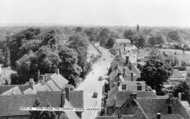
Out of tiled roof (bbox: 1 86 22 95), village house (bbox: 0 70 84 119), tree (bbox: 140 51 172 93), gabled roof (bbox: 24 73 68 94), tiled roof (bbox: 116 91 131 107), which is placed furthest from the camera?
tree (bbox: 140 51 172 93)

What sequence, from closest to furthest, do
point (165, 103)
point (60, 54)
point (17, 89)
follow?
point (165, 103) < point (17, 89) < point (60, 54)

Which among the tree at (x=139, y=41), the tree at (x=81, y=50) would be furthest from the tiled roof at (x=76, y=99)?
the tree at (x=139, y=41)

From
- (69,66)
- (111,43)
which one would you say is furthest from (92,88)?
(111,43)

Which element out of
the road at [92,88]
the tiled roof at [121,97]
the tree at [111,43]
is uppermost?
the tiled roof at [121,97]

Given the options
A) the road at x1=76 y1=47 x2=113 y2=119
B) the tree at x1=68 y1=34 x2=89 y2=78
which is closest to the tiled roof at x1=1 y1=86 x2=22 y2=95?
the road at x1=76 y1=47 x2=113 y2=119

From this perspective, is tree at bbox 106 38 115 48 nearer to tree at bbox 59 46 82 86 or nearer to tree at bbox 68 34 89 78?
tree at bbox 68 34 89 78

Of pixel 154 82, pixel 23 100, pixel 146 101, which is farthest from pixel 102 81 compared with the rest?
pixel 146 101

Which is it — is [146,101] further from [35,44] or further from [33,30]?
[33,30]

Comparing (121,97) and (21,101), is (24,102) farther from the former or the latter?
(121,97)

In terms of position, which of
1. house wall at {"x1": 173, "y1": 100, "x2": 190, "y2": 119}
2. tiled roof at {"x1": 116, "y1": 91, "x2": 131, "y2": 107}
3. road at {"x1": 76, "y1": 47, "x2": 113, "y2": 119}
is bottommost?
road at {"x1": 76, "y1": 47, "x2": 113, "y2": 119}

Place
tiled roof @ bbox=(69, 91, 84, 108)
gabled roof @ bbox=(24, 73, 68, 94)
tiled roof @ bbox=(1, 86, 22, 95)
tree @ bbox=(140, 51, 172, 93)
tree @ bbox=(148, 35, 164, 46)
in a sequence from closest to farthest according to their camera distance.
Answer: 1. tiled roof @ bbox=(69, 91, 84, 108)
2. tiled roof @ bbox=(1, 86, 22, 95)
3. gabled roof @ bbox=(24, 73, 68, 94)
4. tree @ bbox=(140, 51, 172, 93)
5. tree @ bbox=(148, 35, 164, 46)

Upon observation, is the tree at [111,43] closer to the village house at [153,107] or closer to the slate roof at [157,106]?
the slate roof at [157,106]
